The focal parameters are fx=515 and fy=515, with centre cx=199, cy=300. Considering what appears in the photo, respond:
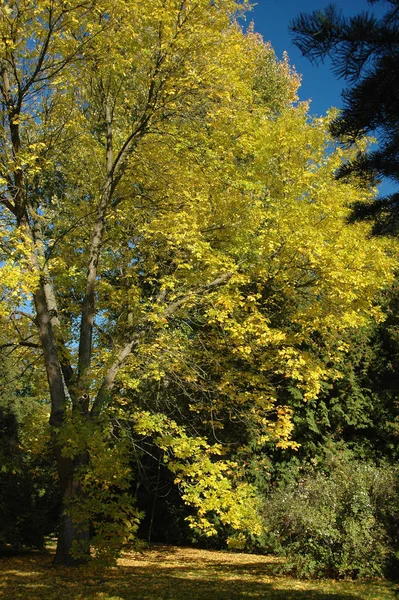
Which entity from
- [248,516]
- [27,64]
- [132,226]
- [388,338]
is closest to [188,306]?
[132,226]

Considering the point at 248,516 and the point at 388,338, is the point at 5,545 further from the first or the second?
the point at 388,338

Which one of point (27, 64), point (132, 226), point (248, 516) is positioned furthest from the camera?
point (132, 226)

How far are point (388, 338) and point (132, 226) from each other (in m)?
6.57

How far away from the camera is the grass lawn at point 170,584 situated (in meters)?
6.57

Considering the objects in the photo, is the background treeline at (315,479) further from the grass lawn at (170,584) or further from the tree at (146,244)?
the tree at (146,244)

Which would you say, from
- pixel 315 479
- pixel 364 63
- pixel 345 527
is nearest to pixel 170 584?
pixel 345 527

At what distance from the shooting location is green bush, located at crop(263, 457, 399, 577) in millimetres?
8133

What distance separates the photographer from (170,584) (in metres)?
7.68

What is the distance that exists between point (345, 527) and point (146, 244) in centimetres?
581

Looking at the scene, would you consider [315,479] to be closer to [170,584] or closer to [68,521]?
[170,584]

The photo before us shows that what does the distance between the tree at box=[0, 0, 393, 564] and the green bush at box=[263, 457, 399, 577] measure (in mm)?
1108

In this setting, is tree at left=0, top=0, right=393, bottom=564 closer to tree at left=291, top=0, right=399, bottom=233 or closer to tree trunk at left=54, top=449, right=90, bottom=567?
tree trunk at left=54, top=449, right=90, bottom=567

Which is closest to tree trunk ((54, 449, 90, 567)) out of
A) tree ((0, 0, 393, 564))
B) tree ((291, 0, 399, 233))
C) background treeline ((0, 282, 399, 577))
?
tree ((0, 0, 393, 564))

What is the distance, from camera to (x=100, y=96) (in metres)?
9.26
